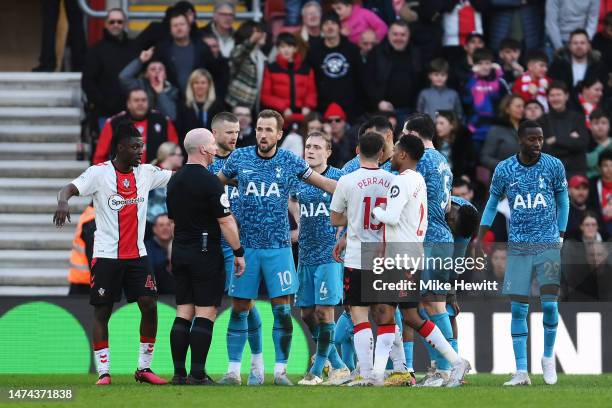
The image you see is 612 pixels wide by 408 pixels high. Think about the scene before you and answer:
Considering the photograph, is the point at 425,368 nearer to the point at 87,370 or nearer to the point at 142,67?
the point at 87,370

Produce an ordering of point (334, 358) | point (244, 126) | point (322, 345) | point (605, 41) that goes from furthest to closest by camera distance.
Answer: point (605, 41)
point (244, 126)
point (334, 358)
point (322, 345)

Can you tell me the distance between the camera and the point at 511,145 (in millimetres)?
18922

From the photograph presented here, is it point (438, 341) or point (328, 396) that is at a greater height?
point (438, 341)

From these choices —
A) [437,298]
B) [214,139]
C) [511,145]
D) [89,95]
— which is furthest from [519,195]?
[89,95]

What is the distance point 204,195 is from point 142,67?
6.32 metres

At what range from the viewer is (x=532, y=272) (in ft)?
46.3

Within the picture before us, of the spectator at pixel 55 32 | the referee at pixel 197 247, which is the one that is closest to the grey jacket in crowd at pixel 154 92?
the spectator at pixel 55 32

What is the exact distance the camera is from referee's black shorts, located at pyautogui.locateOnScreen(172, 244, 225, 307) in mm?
13516

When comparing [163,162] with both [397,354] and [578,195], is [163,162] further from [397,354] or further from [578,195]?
[397,354]

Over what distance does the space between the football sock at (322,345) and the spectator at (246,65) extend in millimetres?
5793

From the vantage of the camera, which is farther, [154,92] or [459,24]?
[459,24]

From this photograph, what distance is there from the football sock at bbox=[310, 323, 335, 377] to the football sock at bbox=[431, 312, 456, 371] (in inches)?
38.5

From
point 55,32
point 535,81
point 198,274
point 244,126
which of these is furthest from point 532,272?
point 55,32

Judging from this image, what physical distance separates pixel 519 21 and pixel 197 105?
4.97m
